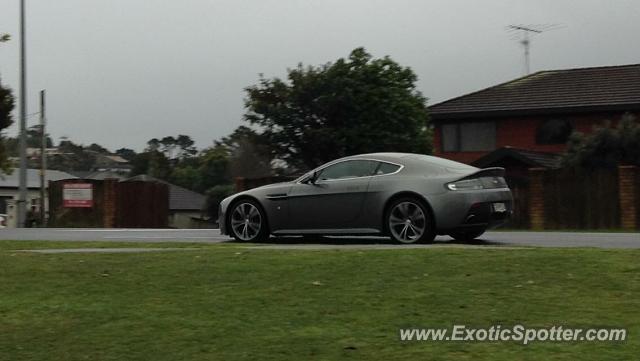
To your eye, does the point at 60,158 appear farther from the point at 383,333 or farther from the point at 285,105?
the point at 383,333

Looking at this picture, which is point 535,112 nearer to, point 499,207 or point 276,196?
point 499,207

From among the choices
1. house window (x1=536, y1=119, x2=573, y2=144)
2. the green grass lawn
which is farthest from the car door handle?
house window (x1=536, y1=119, x2=573, y2=144)

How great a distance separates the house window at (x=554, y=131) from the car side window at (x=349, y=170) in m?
25.0

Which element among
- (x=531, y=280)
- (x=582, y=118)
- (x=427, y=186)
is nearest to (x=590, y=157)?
(x=582, y=118)

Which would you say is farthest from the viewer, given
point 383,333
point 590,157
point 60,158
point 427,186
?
point 60,158

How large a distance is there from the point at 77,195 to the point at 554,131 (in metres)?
19.5

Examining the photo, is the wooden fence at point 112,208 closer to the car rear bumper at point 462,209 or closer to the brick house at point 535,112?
the brick house at point 535,112

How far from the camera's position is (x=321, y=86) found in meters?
37.0

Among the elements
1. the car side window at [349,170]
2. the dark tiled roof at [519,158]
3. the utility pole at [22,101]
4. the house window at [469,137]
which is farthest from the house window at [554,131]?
Answer: the car side window at [349,170]

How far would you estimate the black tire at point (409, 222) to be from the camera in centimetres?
1148

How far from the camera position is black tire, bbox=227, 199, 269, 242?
12633 millimetres

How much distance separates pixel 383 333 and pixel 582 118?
3053cm

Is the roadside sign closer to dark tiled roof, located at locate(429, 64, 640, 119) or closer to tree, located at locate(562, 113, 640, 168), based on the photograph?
dark tiled roof, located at locate(429, 64, 640, 119)

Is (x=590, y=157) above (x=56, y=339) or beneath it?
above
